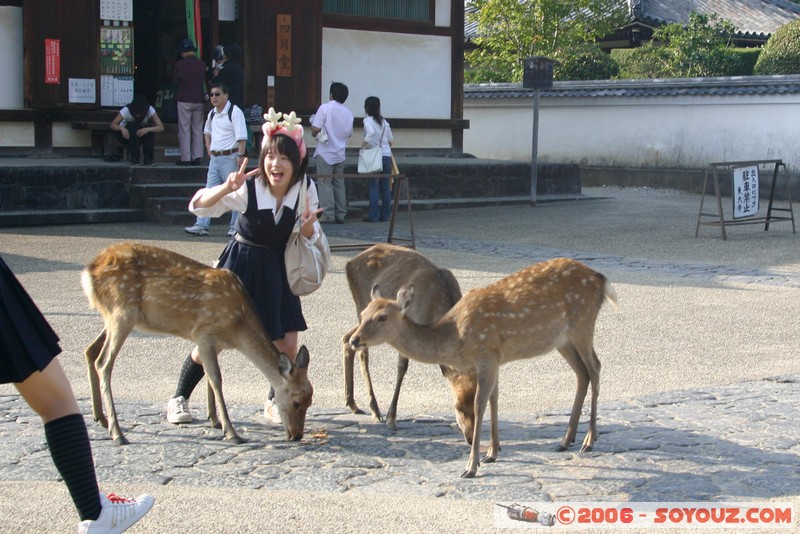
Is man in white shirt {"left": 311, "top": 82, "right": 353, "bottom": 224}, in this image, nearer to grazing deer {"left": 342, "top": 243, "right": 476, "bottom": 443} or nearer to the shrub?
grazing deer {"left": 342, "top": 243, "right": 476, "bottom": 443}

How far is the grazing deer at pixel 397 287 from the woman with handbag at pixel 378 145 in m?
7.91

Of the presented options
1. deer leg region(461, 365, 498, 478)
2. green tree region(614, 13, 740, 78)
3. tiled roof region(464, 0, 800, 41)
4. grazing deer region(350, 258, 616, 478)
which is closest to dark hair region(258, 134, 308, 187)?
grazing deer region(350, 258, 616, 478)

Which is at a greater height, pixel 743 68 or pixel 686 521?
pixel 743 68

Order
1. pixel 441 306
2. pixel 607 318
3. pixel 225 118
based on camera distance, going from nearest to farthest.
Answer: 1. pixel 441 306
2. pixel 607 318
3. pixel 225 118

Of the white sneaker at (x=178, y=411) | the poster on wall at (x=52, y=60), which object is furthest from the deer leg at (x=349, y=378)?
the poster on wall at (x=52, y=60)

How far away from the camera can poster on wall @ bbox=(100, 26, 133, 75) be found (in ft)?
51.5

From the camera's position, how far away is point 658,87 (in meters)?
21.3

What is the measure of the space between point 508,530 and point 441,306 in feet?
6.23

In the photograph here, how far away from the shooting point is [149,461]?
509 cm

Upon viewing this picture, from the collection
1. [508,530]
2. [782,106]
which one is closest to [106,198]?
[508,530]

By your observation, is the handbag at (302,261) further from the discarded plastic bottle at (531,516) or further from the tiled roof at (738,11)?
the tiled roof at (738,11)

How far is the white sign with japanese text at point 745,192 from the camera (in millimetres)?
13914

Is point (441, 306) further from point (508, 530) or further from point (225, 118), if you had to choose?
point (225, 118)

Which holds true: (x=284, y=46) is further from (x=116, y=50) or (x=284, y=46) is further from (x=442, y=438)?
(x=442, y=438)
